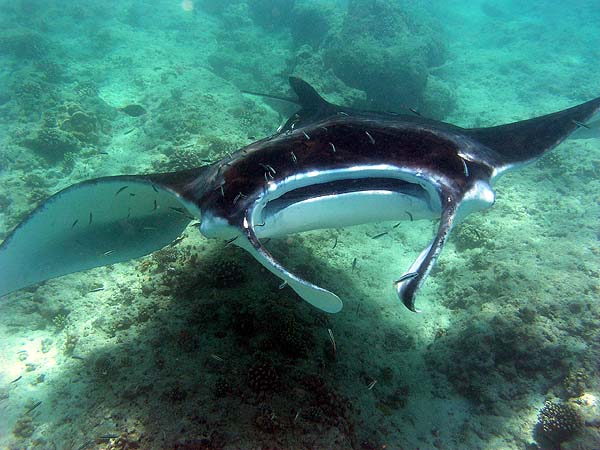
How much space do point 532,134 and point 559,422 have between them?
3.64m

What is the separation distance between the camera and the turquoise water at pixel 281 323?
295 centimetres

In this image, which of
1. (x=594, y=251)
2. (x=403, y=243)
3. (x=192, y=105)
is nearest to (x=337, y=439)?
(x=403, y=243)

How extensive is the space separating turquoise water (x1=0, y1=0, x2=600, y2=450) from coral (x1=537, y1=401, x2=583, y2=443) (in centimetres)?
2

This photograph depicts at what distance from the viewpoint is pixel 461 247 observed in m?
6.95

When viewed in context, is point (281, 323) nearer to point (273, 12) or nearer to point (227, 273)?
point (227, 273)

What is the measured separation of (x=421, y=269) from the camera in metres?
2.12

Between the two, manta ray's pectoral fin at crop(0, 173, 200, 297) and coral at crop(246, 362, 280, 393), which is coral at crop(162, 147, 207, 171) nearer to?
manta ray's pectoral fin at crop(0, 173, 200, 297)

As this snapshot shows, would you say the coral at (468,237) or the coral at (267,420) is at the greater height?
the coral at (267,420)

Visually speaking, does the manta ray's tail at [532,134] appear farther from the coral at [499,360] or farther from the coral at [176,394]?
the coral at [176,394]

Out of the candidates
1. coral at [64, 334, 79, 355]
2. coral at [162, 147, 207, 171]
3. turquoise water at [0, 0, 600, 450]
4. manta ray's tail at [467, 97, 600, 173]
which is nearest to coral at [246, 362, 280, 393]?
turquoise water at [0, 0, 600, 450]

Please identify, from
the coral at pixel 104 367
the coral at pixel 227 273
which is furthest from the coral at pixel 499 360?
the coral at pixel 104 367

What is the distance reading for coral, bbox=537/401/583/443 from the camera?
393 cm

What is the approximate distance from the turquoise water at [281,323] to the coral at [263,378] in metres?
0.01

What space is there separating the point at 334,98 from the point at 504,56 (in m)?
17.9
